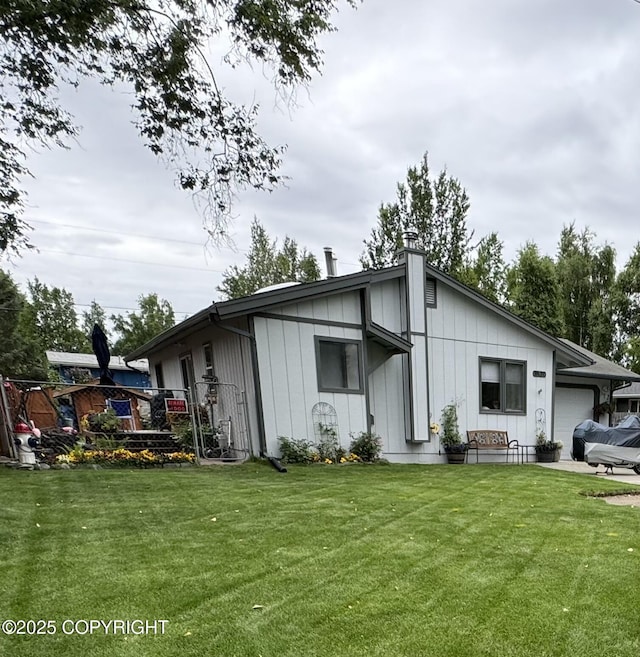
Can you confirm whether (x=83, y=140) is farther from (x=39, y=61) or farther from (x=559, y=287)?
(x=559, y=287)

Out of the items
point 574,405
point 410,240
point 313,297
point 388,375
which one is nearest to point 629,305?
point 574,405

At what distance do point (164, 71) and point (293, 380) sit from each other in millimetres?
5117

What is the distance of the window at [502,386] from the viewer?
11094 mm

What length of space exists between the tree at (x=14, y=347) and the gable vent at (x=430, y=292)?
759 inches

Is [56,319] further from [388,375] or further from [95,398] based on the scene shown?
[388,375]

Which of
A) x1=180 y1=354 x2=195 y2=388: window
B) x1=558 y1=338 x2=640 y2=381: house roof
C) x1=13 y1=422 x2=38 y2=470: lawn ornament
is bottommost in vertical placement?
x1=558 y1=338 x2=640 y2=381: house roof

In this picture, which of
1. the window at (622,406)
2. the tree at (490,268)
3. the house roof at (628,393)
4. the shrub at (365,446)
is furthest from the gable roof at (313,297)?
the window at (622,406)

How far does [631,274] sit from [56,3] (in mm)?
27807

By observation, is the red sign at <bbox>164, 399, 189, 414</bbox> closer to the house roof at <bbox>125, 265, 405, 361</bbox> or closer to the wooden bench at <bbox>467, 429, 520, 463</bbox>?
the house roof at <bbox>125, 265, 405, 361</bbox>

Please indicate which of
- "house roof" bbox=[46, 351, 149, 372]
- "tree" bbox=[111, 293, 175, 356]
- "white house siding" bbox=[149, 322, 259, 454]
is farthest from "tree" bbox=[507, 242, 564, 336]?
"tree" bbox=[111, 293, 175, 356]

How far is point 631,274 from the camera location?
24.1 meters

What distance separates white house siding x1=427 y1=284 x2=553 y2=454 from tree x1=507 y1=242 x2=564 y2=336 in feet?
37.2

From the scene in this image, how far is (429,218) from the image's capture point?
74.0 feet

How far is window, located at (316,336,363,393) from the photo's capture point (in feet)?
28.0
